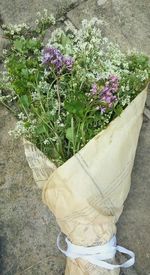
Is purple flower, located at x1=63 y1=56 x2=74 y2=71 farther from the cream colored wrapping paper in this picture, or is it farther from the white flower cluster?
the white flower cluster

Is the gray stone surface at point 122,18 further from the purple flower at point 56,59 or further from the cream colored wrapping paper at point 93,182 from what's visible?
the purple flower at point 56,59

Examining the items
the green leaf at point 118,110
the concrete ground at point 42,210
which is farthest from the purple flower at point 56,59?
the concrete ground at point 42,210

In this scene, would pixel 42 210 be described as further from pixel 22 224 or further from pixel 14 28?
pixel 14 28

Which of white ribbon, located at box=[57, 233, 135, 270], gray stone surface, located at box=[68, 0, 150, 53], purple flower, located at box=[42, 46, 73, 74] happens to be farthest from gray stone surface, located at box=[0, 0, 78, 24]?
white ribbon, located at box=[57, 233, 135, 270]

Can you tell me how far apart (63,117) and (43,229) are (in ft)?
1.98

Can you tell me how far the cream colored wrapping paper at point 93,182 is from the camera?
7.63 feet

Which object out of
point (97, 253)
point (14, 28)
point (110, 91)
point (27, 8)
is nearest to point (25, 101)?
point (110, 91)

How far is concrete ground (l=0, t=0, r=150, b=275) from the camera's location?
2.63m

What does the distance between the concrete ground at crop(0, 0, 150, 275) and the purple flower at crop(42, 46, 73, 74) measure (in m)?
0.59

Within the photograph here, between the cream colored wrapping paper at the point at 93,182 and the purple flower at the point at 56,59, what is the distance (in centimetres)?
33

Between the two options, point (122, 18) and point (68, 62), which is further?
point (122, 18)

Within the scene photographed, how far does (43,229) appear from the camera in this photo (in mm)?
2686

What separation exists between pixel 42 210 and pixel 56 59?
2.58 ft

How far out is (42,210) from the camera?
2.72 metres
